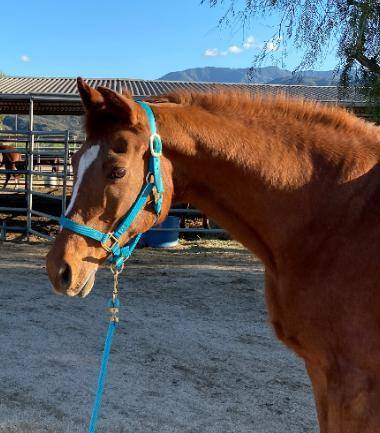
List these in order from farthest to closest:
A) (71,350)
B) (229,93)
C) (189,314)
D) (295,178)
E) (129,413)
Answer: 1. (189,314)
2. (71,350)
3. (129,413)
4. (229,93)
5. (295,178)

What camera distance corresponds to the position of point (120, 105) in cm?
183

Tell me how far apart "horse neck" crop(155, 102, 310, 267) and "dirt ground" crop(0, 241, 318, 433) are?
174 cm

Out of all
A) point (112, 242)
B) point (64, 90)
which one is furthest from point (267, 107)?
point (64, 90)

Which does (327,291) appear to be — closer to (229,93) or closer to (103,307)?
(229,93)

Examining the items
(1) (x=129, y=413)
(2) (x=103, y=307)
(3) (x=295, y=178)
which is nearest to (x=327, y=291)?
(3) (x=295, y=178)

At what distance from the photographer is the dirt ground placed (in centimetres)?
324

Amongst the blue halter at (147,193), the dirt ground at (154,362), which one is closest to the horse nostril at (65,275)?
the blue halter at (147,193)

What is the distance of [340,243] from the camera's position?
181 cm

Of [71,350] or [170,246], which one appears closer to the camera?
[71,350]

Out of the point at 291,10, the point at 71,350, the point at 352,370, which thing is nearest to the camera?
the point at 352,370

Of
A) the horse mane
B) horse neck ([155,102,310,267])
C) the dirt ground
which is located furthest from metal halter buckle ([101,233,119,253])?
the dirt ground

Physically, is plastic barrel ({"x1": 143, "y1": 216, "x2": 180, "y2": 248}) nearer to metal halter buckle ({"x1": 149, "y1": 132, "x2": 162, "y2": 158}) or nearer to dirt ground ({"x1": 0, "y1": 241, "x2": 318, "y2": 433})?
dirt ground ({"x1": 0, "y1": 241, "x2": 318, "y2": 433})

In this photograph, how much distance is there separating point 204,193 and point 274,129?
39 centimetres

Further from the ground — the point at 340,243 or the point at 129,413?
the point at 340,243
